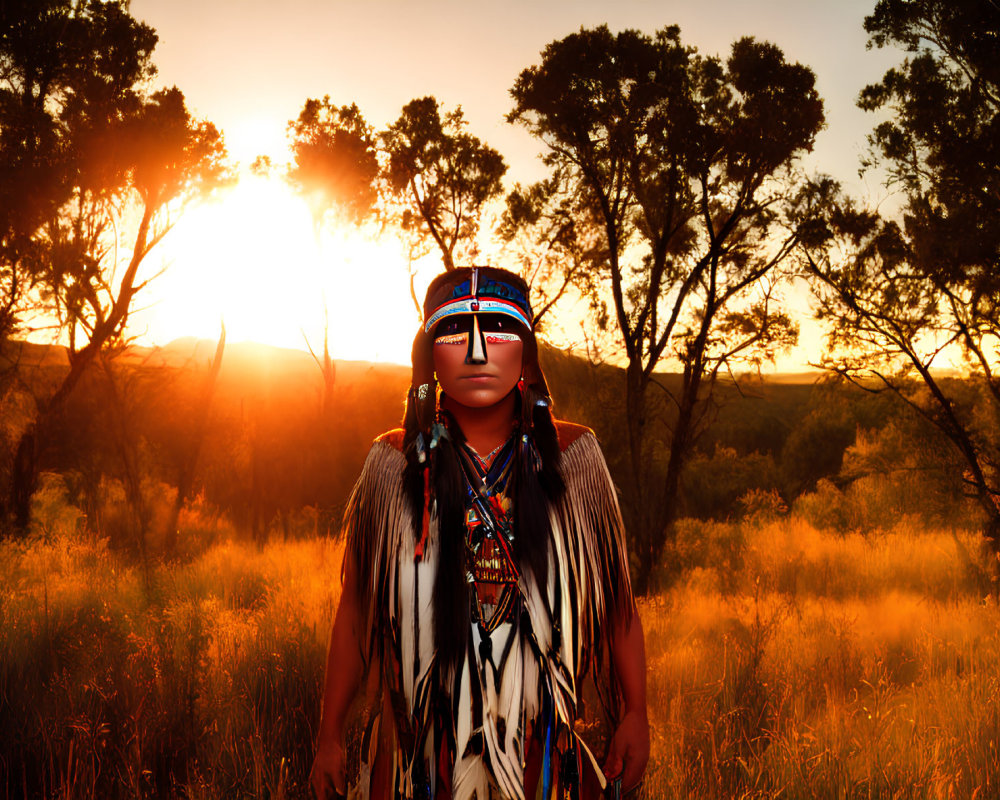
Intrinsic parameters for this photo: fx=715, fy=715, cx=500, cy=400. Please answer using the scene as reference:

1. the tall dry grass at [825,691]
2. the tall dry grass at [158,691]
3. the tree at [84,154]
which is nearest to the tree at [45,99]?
the tree at [84,154]

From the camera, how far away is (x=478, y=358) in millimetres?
1942

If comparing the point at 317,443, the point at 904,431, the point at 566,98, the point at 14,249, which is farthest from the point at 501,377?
the point at 317,443

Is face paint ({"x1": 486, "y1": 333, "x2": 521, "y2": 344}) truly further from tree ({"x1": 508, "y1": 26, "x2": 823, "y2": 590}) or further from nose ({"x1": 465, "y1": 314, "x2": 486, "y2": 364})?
tree ({"x1": 508, "y1": 26, "x2": 823, "y2": 590})

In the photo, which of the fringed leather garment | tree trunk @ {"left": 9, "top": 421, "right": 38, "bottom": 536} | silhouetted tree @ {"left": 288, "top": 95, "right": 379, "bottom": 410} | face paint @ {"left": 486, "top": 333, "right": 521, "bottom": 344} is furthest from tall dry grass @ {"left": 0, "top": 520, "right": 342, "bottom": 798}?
silhouetted tree @ {"left": 288, "top": 95, "right": 379, "bottom": 410}

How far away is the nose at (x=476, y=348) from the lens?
194 centimetres

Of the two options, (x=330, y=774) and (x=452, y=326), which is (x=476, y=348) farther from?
(x=330, y=774)

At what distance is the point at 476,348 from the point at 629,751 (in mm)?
1196

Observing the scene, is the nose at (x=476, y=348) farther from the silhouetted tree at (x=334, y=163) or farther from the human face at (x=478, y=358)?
the silhouetted tree at (x=334, y=163)

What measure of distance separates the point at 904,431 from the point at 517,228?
8.50 meters

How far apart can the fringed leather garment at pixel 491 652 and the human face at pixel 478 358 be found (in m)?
0.28

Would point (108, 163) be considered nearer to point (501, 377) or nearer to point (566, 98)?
point (566, 98)

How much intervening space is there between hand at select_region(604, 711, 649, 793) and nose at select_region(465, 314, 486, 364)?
1080mm

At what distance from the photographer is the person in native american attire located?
1.85 metres

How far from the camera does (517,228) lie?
12016mm
